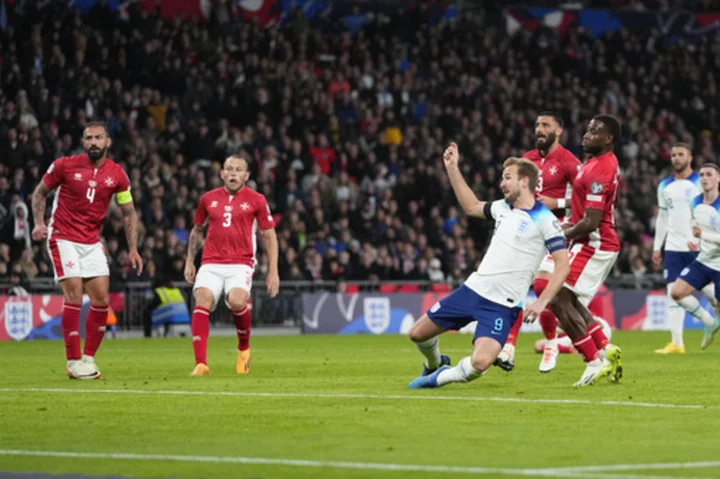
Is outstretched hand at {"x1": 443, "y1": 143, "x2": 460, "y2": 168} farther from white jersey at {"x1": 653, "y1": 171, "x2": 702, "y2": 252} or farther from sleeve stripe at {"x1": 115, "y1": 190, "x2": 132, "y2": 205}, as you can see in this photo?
white jersey at {"x1": 653, "y1": 171, "x2": 702, "y2": 252}

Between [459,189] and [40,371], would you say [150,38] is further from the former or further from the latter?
[459,189]

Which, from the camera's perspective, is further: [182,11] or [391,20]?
[391,20]

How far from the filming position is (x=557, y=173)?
53.1 ft

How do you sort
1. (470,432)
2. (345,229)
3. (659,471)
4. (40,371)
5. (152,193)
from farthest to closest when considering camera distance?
(345,229) < (152,193) < (40,371) < (470,432) < (659,471)

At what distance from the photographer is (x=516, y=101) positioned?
129ft

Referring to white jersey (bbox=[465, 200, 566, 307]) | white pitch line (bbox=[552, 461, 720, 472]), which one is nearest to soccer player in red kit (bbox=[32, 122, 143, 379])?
white jersey (bbox=[465, 200, 566, 307])

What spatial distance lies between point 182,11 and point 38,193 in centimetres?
2137

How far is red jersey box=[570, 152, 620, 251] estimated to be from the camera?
46.3ft

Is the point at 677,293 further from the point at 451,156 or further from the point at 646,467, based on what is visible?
the point at 646,467

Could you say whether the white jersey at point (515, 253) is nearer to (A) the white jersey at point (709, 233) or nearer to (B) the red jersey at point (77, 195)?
(B) the red jersey at point (77, 195)

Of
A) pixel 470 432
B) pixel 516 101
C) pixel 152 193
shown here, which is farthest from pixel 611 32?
pixel 470 432

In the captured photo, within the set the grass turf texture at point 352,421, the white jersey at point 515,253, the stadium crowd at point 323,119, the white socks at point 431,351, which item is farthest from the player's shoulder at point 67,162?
the stadium crowd at point 323,119

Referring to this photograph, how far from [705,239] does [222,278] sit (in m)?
7.40

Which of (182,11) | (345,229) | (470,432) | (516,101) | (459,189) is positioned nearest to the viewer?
(470,432)
